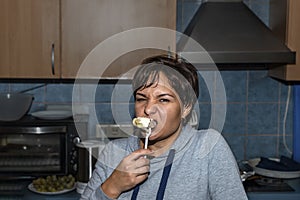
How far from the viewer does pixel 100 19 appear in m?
2.28

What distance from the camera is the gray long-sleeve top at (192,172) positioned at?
1245mm

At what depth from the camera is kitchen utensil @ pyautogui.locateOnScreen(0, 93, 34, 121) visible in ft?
Result: 7.83

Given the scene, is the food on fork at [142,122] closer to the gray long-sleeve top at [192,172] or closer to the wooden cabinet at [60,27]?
the gray long-sleeve top at [192,172]

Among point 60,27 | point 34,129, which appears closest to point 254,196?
point 34,129

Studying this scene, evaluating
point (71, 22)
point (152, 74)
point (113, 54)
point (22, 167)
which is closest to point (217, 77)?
point (113, 54)

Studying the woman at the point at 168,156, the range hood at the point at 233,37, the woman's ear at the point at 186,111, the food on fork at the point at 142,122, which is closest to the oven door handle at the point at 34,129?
the range hood at the point at 233,37

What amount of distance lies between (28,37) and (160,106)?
1.28 m

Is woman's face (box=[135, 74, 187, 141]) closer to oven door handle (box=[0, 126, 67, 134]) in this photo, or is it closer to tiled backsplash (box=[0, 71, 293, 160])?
oven door handle (box=[0, 126, 67, 134])

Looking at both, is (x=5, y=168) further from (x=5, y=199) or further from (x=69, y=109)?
(x=69, y=109)

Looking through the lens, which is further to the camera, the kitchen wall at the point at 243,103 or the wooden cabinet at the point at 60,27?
the kitchen wall at the point at 243,103

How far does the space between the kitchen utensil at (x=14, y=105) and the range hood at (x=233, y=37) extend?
2.59ft

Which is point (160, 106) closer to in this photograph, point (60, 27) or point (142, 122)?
point (142, 122)

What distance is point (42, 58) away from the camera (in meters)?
2.28

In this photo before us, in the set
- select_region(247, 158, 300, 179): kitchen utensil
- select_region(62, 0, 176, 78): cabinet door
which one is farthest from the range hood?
select_region(247, 158, 300, 179): kitchen utensil
